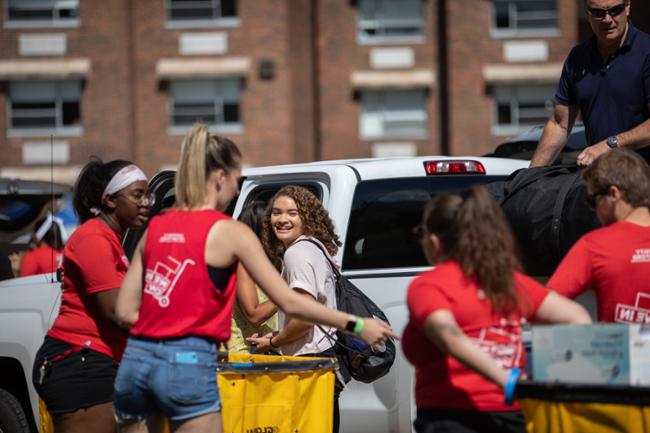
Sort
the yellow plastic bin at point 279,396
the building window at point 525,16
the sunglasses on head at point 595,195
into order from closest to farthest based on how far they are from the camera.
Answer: the sunglasses on head at point 595,195
the yellow plastic bin at point 279,396
the building window at point 525,16

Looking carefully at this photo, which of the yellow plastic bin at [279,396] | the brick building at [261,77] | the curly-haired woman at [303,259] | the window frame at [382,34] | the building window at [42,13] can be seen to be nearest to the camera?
the yellow plastic bin at [279,396]

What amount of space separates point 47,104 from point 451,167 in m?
30.1

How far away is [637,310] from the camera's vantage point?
13.7ft

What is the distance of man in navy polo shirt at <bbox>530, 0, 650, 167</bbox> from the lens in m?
5.33

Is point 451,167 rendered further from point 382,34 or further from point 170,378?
point 382,34

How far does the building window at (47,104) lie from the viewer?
35.1 m

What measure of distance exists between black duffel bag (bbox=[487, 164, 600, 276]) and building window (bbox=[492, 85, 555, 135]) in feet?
99.1

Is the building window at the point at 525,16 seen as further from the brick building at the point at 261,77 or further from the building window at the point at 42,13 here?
the building window at the point at 42,13

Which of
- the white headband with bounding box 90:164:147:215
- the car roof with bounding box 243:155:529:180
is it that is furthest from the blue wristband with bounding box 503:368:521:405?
the car roof with bounding box 243:155:529:180

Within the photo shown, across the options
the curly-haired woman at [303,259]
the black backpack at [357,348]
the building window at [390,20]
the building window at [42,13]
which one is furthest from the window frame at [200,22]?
the black backpack at [357,348]

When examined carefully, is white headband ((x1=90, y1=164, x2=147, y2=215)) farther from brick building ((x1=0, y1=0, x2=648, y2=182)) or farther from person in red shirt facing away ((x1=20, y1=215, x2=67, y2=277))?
brick building ((x1=0, y1=0, x2=648, y2=182))

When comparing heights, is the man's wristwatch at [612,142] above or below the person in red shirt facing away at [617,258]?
above

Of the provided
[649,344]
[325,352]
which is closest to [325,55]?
[325,352]

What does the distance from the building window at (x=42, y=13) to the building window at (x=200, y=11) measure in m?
3.03
